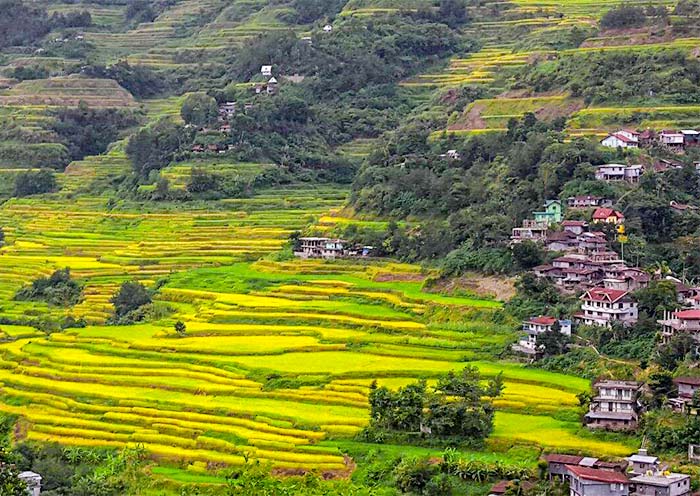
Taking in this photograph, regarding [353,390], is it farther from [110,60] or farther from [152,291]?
[110,60]

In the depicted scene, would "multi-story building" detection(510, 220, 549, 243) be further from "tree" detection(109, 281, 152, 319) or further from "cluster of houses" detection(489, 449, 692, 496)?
"cluster of houses" detection(489, 449, 692, 496)

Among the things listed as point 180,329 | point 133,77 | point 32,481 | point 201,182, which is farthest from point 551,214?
point 133,77

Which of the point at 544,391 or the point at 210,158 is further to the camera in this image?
the point at 210,158

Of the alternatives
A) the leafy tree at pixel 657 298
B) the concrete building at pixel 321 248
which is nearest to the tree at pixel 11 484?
the leafy tree at pixel 657 298

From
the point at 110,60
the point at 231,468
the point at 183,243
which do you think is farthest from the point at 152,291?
the point at 110,60

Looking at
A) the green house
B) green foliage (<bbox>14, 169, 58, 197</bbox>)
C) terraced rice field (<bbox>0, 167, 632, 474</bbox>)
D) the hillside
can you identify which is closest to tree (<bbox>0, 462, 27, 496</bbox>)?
the hillside

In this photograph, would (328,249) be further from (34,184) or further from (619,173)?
(34,184)

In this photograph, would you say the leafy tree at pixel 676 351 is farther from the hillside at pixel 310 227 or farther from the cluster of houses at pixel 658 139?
the cluster of houses at pixel 658 139
